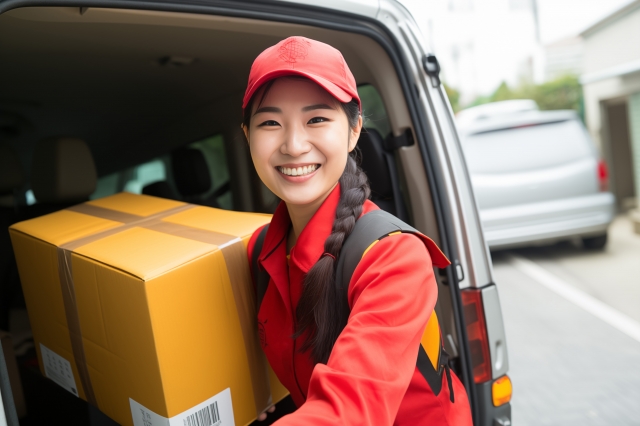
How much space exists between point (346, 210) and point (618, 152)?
11.4 meters

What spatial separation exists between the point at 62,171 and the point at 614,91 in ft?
→ 33.7

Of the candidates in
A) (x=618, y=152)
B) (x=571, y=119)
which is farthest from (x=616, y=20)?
(x=571, y=119)

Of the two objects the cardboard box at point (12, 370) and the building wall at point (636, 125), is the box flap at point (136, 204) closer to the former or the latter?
the cardboard box at point (12, 370)

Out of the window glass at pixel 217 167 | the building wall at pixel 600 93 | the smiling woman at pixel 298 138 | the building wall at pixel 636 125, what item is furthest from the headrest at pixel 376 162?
the building wall at pixel 600 93

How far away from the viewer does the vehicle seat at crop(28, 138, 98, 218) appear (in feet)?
6.86

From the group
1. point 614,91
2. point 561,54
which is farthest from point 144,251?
point 561,54

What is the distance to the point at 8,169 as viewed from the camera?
254 cm

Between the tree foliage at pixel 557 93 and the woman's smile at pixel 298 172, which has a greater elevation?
the tree foliage at pixel 557 93

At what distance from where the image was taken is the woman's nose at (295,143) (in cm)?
117

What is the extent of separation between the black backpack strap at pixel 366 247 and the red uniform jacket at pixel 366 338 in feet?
0.08

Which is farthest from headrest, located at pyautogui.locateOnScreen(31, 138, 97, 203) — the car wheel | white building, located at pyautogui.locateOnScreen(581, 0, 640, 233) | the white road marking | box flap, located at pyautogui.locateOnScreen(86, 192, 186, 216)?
white building, located at pyautogui.locateOnScreen(581, 0, 640, 233)

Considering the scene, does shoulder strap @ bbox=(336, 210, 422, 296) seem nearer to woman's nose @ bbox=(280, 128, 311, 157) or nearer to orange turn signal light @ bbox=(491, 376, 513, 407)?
woman's nose @ bbox=(280, 128, 311, 157)

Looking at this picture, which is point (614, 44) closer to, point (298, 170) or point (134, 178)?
point (134, 178)

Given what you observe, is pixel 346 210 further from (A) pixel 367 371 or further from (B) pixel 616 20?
(B) pixel 616 20
